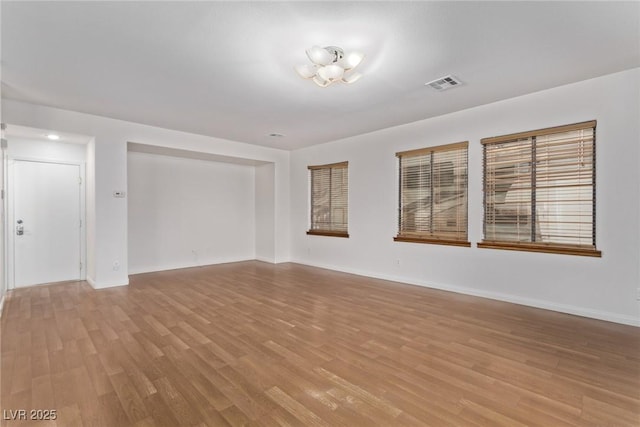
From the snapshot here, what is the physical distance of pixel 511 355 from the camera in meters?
2.66

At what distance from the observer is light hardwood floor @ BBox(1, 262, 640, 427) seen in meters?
1.92

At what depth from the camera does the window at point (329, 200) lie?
6504mm

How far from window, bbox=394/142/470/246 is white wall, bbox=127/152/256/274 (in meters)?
4.22

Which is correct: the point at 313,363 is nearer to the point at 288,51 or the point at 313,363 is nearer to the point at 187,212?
the point at 288,51

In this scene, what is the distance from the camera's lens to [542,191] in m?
3.96

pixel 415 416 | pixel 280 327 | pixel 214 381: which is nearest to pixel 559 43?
pixel 415 416

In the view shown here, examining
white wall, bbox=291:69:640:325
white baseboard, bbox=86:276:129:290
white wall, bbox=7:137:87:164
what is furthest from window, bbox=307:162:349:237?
white wall, bbox=7:137:87:164

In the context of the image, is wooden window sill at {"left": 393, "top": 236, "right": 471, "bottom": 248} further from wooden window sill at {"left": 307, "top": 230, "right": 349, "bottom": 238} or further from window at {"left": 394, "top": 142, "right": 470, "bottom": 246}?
wooden window sill at {"left": 307, "top": 230, "right": 349, "bottom": 238}

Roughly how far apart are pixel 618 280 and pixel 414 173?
2.96m

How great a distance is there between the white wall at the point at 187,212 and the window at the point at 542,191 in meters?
5.60

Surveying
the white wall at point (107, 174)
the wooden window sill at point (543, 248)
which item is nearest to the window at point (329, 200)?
the wooden window sill at point (543, 248)

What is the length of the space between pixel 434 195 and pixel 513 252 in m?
1.44

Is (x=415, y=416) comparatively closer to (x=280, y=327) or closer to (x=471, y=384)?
(x=471, y=384)

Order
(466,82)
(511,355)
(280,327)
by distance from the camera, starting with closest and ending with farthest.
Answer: (511,355)
(280,327)
(466,82)
